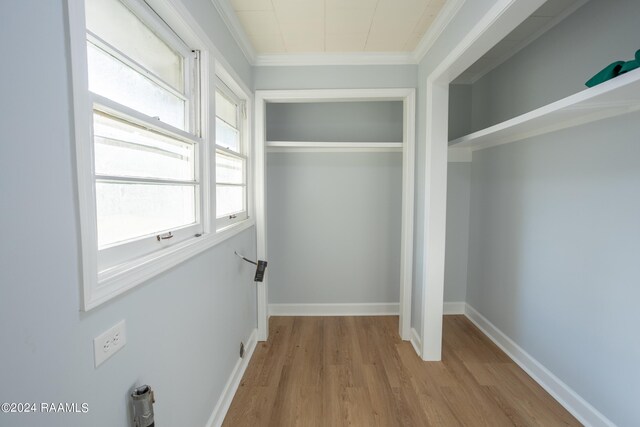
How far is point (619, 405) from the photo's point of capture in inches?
59.6

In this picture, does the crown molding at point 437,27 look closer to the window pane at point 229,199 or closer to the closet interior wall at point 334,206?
the closet interior wall at point 334,206

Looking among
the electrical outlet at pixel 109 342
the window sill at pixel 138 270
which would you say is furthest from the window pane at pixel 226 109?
the electrical outlet at pixel 109 342

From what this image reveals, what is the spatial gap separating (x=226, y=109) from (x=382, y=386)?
2357 mm

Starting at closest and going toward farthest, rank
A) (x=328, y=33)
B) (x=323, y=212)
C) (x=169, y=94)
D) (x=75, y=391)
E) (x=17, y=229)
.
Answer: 1. (x=17, y=229)
2. (x=75, y=391)
3. (x=169, y=94)
4. (x=328, y=33)
5. (x=323, y=212)

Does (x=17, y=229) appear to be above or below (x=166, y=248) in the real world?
above

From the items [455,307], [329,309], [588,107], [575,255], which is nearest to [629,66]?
[588,107]

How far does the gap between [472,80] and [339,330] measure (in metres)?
2.98

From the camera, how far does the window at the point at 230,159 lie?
1.89 metres

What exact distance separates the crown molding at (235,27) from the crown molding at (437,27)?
1.39 metres

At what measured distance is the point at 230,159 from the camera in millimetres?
2111

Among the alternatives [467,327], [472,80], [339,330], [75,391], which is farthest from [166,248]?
[472,80]

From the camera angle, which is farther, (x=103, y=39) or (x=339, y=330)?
(x=339, y=330)

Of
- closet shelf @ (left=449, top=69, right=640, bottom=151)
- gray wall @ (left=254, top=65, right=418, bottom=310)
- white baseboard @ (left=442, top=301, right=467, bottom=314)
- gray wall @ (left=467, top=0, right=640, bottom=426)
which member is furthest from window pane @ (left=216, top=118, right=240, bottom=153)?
white baseboard @ (left=442, top=301, right=467, bottom=314)

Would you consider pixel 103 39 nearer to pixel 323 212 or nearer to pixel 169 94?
pixel 169 94
